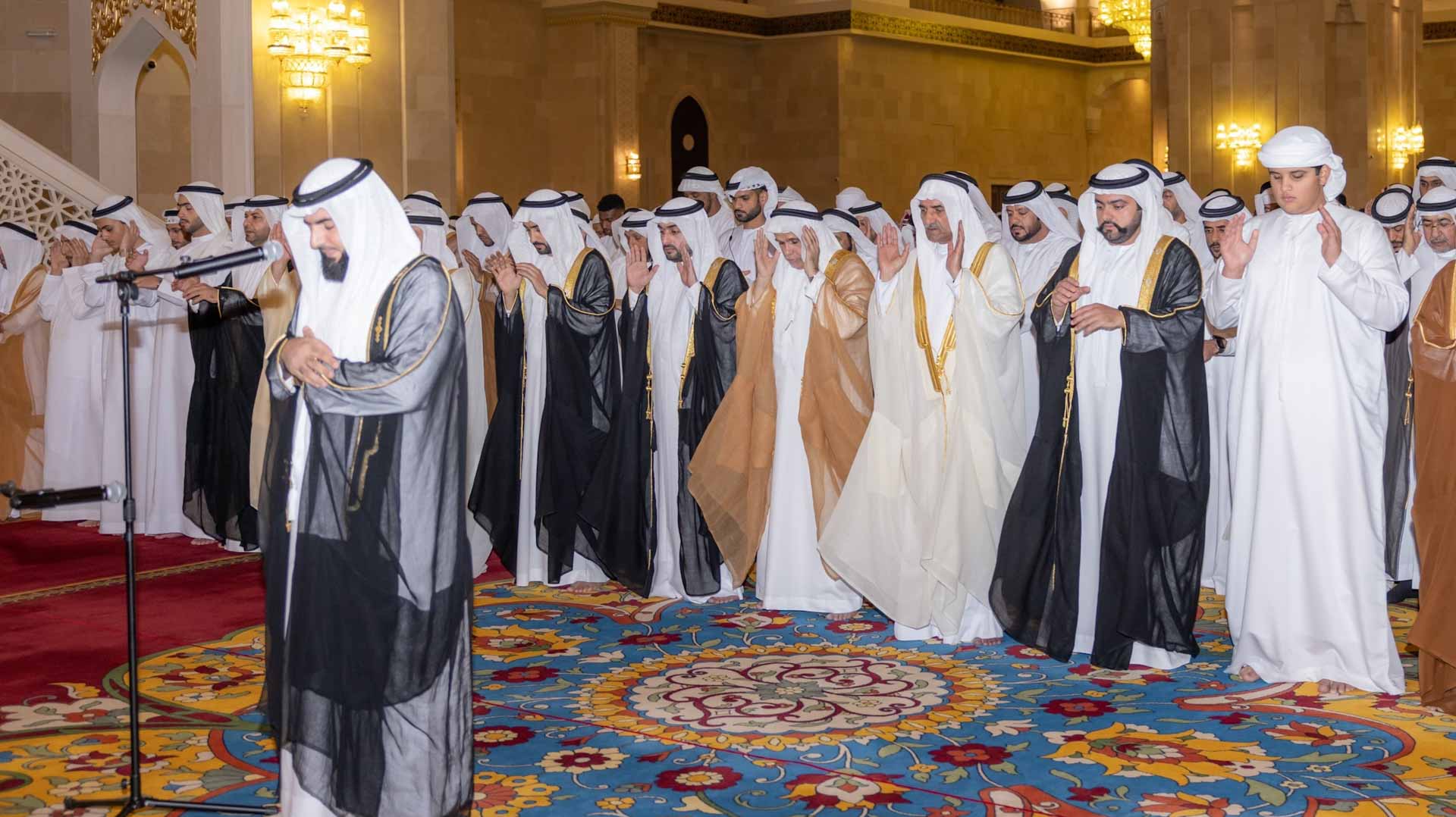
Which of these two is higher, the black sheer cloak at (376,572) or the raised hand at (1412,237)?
the raised hand at (1412,237)

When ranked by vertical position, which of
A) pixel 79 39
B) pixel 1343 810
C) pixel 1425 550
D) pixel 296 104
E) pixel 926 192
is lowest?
pixel 1343 810

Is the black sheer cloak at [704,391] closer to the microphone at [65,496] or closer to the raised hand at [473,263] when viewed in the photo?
the raised hand at [473,263]

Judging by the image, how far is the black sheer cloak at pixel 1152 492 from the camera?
17.3 ft

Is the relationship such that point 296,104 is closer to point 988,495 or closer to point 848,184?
point 988,495

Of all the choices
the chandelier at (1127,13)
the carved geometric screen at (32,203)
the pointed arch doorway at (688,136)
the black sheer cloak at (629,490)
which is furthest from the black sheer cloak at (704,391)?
the chandelier at (1127,13)

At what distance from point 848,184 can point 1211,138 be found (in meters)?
5.39

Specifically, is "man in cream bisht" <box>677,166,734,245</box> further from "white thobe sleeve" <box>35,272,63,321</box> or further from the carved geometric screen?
the carved geometric screen

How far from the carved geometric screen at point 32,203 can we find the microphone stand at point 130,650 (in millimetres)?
7439

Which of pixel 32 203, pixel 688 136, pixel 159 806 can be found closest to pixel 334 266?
pixel 159 806

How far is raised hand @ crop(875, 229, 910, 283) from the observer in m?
6.03

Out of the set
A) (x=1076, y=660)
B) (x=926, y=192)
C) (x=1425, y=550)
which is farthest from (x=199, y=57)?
(x=1425, y=550)

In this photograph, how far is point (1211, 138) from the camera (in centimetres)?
1516

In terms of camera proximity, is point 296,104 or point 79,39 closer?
point 296,104

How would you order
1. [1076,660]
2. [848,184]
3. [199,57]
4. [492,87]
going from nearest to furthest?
[1076,660] < [199,57] < [492,87] < [848,184]
